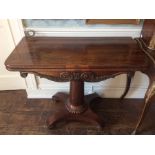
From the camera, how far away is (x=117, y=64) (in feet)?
3.58

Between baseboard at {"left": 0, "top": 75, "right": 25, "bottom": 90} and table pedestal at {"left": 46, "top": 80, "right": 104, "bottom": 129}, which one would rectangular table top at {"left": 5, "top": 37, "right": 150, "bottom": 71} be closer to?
table pedestal at {"left": 46, "top": 80, "right": 104, "bottom": 129}

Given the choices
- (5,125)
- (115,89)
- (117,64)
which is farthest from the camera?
(115,89)

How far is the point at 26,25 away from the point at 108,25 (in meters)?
0.68

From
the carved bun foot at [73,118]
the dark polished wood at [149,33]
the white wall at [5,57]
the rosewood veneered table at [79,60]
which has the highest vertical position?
the dark polished wood at [149,33]

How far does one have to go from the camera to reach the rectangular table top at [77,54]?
1.09 metres

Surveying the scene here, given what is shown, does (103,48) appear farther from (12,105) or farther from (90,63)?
(12,105)

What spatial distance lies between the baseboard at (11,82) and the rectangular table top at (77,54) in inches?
24.0

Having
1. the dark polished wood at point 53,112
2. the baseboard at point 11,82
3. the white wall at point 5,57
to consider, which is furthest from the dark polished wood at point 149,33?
the baseboard at point 11,82

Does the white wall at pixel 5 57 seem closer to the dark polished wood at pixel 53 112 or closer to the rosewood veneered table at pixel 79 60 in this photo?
the dark polished wood at pixel 53 112

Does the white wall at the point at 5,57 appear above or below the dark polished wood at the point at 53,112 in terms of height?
above

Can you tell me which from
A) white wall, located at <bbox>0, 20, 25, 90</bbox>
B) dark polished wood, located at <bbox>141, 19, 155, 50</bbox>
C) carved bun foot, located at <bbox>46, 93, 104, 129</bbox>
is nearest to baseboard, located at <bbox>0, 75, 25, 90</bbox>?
white wall, located at <bbox>0, 20, 25, 90</bbox>

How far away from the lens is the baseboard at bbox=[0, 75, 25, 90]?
185cm

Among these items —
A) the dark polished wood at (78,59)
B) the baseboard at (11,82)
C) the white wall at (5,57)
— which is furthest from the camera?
the baseboard at (11,82)
